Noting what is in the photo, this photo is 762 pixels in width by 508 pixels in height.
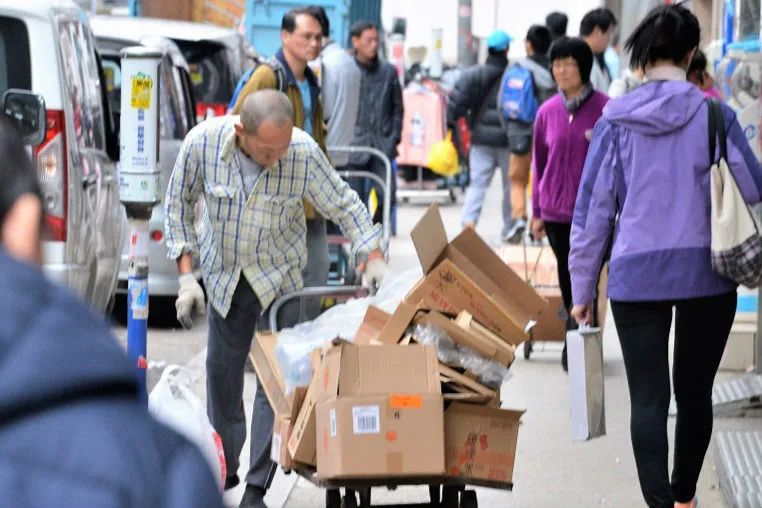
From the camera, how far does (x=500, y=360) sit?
4969 millimetres

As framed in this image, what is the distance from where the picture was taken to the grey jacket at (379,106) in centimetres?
1348

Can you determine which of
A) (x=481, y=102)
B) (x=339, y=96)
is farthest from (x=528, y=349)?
(x=481, y=102)

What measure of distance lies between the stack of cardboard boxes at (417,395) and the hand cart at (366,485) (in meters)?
0.03

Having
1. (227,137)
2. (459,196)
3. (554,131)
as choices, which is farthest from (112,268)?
(459,196)

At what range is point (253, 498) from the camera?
585cm

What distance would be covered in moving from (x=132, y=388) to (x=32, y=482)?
15 cm

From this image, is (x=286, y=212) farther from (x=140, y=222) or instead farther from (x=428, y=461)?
(x=428, y=461)

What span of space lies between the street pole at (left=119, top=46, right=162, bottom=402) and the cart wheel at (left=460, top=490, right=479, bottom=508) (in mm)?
1097

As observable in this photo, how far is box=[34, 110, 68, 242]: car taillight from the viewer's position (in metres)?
7.16

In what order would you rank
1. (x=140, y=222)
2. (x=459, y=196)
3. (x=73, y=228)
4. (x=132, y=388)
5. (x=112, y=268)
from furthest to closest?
(x=459, y=196) < (x=112, y=268) < (x=73, y=228) < (x=140, y=222) < (x=132, y=388)

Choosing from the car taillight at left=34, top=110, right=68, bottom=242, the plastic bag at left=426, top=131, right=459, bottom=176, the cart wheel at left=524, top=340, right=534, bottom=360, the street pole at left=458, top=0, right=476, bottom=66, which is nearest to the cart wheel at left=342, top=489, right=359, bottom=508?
the car taillight at left=34, top=110, right=68, bottom=242

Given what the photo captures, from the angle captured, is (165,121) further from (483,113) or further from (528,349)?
(483,113)

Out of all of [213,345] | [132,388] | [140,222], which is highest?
[132,388]

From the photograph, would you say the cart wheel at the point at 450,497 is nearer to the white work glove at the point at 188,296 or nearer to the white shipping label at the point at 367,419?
the white shipping label at the point at 367,419
